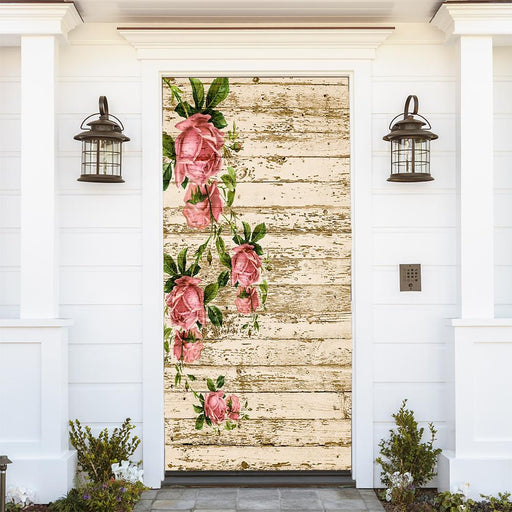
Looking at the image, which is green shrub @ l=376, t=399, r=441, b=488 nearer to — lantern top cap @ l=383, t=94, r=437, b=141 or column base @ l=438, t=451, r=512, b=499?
column base @ l=438, t=451, r=512, b=499

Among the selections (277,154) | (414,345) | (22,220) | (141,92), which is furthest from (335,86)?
(22,220)

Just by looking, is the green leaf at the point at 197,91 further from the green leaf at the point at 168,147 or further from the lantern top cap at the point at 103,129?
the lantern top cap at the point at 103,129

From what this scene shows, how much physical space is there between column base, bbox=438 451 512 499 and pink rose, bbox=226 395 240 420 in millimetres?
1195

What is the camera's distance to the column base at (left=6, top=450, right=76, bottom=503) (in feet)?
11.3

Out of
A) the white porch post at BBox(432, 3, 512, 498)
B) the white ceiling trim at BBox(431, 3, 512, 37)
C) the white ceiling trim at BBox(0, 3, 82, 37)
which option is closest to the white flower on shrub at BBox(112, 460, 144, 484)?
the white porch post at BBox(432, 3, 512, 498)

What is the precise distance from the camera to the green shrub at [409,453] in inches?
139

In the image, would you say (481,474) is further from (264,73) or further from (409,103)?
(264,73)

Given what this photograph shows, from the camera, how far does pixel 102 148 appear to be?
→ 142 inches

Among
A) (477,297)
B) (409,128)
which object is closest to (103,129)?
(409,128)

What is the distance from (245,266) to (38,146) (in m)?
1.32

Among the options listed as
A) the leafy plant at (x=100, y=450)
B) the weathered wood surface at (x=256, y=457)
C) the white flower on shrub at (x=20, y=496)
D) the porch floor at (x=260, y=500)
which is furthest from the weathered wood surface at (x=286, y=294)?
the white flower on shrub at (x=20, y=496)

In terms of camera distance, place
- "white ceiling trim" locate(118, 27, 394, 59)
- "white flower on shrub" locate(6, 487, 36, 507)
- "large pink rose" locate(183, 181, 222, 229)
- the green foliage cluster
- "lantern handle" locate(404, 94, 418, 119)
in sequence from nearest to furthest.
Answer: the green foliage cluster → "white flower on shrub" locate(6, 487, 36, 507) → "lantern handle" locate(404, 94, 418, 119) → "white ceiling trim" locate(118, 27, 394, 59) → "large pink rose" locate(183, 181, 222, 229)

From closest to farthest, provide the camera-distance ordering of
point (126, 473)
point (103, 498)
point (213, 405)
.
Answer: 1. point (103, 498)
2. point (126, 473)
3. point (213, 405)

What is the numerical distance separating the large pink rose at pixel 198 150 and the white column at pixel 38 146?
0.71 metres
